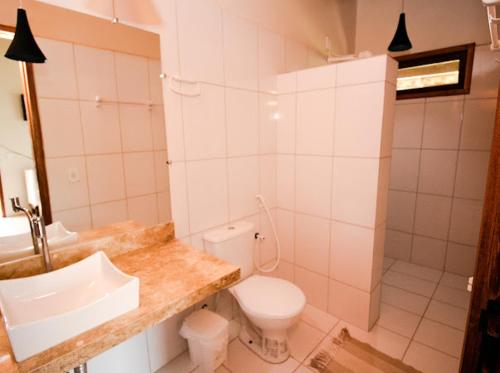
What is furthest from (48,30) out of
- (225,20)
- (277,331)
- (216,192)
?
(277,331)

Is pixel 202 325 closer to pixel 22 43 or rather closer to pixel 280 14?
pixel 22 43

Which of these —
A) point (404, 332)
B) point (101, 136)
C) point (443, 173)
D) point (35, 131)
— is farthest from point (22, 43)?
point (443, 173)

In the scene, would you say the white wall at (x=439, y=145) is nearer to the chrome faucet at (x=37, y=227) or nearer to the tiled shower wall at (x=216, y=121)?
the tiled shower wall at (x=216, y=121)

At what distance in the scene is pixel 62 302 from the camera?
1090mm

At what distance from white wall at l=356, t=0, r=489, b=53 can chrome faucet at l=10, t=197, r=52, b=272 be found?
3.14 meters

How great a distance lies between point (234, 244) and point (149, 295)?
2.65ft

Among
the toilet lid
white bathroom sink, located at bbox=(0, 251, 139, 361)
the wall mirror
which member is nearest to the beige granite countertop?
white bathroom sink, located at bbox=(0, 251, 139, 361)

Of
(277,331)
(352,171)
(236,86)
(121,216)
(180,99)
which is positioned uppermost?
(236,86)

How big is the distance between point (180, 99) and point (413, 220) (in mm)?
2590

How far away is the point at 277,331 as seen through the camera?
1.73 m

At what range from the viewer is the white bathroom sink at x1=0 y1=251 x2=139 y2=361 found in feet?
2.56

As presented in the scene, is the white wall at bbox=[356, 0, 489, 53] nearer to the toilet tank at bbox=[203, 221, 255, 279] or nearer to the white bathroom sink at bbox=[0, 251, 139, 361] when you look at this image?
the toilet tank at bbox=[203, 221, 255, 279]

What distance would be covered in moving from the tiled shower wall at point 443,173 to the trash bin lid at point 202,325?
2243 mm

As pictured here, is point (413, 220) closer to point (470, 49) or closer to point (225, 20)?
point (470, 49)
